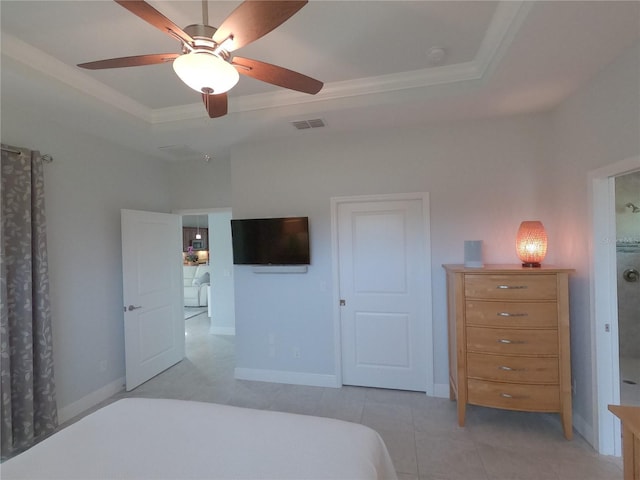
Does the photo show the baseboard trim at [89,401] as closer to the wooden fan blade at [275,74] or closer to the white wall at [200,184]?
the white wall at [200,184]

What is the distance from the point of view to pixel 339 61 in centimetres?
224

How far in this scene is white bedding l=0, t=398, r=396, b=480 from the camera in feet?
3.89

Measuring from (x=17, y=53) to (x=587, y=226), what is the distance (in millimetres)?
4034

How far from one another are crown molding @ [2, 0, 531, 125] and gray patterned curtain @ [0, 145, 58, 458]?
0.69 meters

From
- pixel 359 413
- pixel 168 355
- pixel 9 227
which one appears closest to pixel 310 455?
pixel 359 413

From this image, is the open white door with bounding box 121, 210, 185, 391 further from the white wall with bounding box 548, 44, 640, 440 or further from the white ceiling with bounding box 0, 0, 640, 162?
the white wall with bounding box 548, 44, 640, 440

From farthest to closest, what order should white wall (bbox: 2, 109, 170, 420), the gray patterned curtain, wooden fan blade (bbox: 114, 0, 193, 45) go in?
white wall (bbox: 2, 109, 170, 420), the gray patterned curtain, wooden fan blade (bbox: 114, 0, 193, 45)

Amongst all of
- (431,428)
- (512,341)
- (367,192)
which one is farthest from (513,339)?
(367,192)

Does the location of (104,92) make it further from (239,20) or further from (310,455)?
(310,455)

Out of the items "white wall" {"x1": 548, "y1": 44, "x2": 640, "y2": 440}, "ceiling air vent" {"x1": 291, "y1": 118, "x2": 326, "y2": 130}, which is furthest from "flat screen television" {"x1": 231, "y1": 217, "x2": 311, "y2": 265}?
"white wall" {"x1": 548, "y1": 44, "x2": 640, "y2": 440}

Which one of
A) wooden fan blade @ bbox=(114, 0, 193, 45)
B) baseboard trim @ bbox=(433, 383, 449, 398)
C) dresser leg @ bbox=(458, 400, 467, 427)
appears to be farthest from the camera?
baseboard trim @ bbox=(433, 383, 449, 398)

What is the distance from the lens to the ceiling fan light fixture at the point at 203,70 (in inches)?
50.3

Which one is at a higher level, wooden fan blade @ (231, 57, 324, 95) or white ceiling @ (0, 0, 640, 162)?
white ceiling @ (0, 0, 640, 162)

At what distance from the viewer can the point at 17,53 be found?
2008mm
